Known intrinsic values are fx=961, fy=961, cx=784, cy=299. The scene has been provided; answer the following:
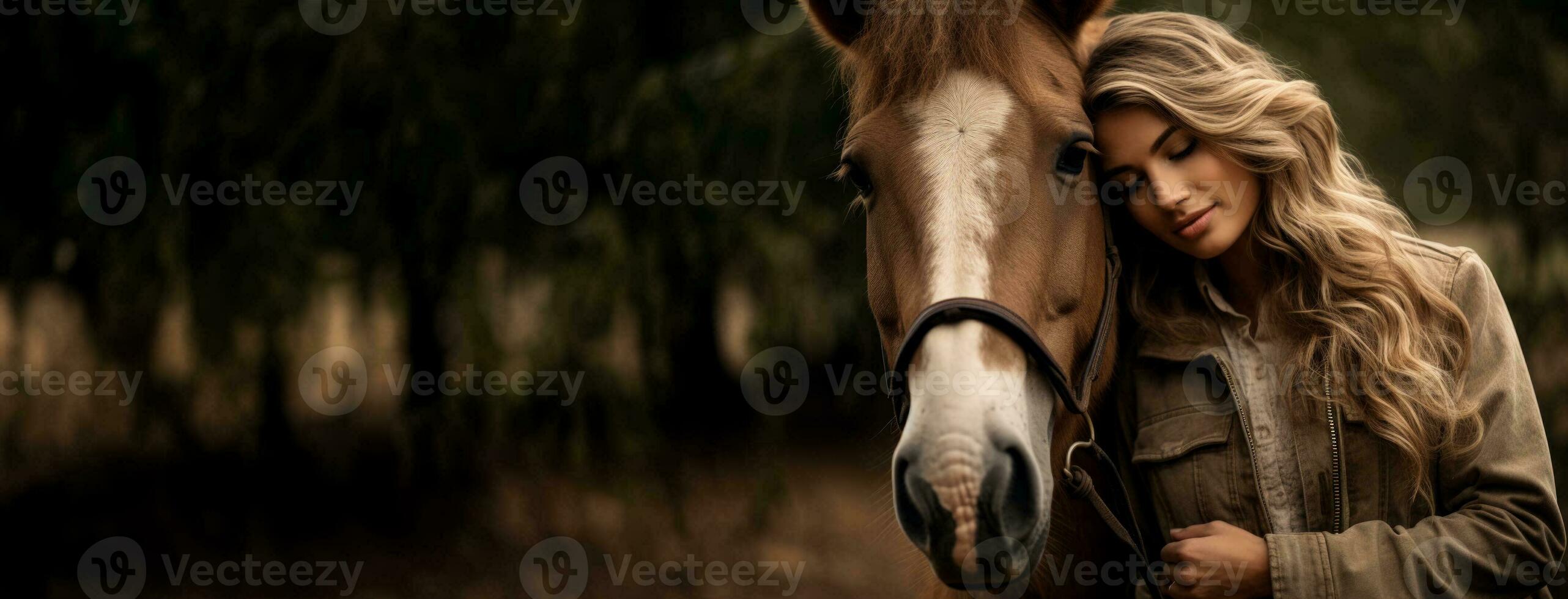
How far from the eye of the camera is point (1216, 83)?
2.00 m

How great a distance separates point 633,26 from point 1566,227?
4952 millimetres

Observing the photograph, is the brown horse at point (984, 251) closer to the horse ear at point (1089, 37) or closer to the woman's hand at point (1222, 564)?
the horse ear at point (1089, 37)

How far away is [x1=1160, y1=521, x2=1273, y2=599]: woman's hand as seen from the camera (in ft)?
5.91

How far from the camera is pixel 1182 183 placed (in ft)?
6.43

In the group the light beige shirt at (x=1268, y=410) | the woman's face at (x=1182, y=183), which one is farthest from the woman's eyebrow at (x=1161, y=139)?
the light beige shirt at (x=1268, y=410)

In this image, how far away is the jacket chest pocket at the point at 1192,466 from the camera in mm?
1959
